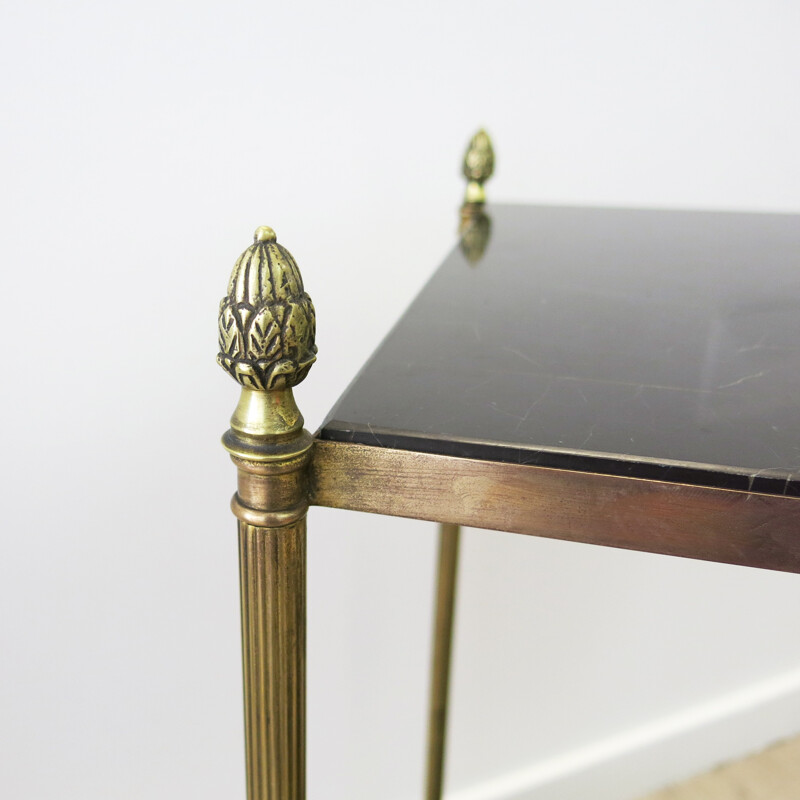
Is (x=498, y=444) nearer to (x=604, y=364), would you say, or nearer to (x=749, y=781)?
(x=604, y=364)

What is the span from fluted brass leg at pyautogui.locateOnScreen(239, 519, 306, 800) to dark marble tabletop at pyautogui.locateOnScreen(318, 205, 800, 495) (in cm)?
6

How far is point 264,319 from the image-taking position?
13.9 inches

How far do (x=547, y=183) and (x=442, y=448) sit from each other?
783mm

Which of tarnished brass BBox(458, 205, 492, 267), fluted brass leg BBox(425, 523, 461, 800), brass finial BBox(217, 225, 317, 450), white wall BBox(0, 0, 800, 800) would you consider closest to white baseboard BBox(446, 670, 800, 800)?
white wall BBox(0, 0, 800, 800)

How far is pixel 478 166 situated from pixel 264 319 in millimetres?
542

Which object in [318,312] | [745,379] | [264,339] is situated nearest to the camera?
[264,339]

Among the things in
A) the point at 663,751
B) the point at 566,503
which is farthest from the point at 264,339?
the point at 663,751

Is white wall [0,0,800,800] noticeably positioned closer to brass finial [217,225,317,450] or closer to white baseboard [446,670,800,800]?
white baseboard [446,670,800,800]

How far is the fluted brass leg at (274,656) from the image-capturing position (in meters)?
0.39

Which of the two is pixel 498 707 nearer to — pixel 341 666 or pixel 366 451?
pixel 341 666

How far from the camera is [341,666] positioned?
1.10 meters

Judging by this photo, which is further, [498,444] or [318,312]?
[318,312]

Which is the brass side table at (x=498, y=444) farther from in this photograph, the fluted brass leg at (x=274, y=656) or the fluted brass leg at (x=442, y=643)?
the fluted brass leg at (x=442, y=643)

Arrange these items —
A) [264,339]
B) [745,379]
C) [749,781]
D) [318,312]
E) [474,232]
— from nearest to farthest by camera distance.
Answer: [264,339], [745,379], [474,232], [318,312], [749,781]
